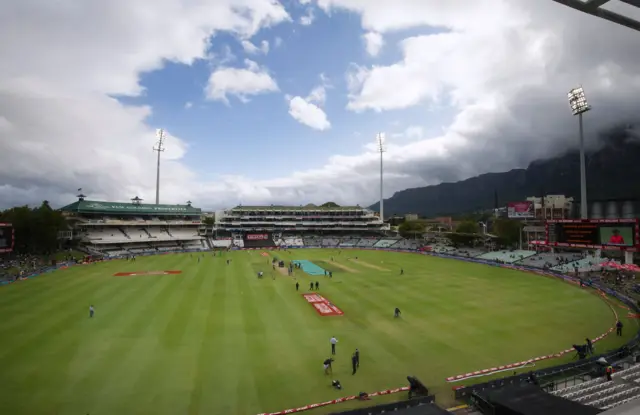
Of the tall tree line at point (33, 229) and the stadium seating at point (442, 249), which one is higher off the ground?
the tall tree line at point (33, 229)

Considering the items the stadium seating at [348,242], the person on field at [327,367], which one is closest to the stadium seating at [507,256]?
the stadium seating at [348,242]

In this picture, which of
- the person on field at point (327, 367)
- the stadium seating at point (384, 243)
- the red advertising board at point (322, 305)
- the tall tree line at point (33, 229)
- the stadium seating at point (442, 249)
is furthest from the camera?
the stadium seating at point (384, 243)

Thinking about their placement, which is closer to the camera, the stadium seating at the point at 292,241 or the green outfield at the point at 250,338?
the green outfield at the point at 250,338

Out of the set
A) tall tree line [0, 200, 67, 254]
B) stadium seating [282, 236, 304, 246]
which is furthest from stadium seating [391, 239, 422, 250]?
tall tree line [0, 200, 67, 254]

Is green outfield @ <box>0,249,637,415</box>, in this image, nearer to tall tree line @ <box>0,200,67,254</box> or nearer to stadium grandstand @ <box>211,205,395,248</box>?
tall tree line @ <box>0,200,67,254</box>

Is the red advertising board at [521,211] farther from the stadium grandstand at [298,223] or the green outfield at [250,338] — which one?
the green outfield at [250,338]

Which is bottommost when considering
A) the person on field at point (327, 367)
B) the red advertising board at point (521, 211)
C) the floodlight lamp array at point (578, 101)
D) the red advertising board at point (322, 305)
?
the red advertising board at point (322, 305)
